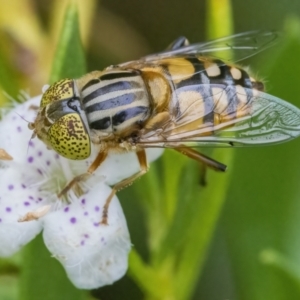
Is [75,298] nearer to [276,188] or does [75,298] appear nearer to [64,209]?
[64,209]

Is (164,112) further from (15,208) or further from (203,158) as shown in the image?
(15,208)

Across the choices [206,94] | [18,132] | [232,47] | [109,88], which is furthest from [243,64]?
[18,132]

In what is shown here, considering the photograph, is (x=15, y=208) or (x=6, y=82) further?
(x=6, y=82)

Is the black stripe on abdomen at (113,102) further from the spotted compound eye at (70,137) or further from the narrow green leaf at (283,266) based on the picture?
the narrow green leaf at (283,266)

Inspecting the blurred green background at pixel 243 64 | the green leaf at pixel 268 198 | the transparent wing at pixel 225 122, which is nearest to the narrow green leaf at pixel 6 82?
the blurred green background at pixel 243 64

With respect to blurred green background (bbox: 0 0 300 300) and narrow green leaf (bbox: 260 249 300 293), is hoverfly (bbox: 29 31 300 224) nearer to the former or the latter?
blurred green background (bbox: 0 0 300 300)

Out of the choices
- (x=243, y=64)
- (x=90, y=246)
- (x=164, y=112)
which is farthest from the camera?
(x=243, y=64)

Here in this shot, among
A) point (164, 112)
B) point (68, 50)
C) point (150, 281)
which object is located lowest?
point (150, 281)
